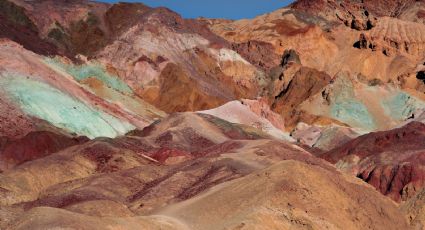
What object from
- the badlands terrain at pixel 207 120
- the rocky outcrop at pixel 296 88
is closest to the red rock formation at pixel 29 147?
the badlands terrain at pixel 207 120

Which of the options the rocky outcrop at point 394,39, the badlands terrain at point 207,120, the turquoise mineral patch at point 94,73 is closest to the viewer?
the badlands terrain at point 207,120

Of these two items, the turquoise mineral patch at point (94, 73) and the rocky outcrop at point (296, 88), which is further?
the rocky outcrop at point (296, 88)

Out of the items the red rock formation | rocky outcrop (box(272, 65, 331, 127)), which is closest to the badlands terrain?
the red rock formation

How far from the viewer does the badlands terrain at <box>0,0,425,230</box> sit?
26.8m

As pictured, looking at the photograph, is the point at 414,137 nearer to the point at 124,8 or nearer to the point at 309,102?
the point at 309,102

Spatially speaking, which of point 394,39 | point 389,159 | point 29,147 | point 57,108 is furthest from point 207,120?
point 394,39

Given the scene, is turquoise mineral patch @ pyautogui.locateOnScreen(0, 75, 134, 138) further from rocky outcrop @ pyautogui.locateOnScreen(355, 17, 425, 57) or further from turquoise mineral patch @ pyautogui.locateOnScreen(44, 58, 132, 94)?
rocky outcrop @ pyautogui.locateOnScreen(355, 17, 425, 57)

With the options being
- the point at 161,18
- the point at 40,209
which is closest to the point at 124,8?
the point at 161,18

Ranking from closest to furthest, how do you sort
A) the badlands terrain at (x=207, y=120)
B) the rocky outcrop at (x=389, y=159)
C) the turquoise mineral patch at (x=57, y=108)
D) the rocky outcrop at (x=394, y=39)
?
the badlands terrain at (x=207, y=120), the rocky outcrop at (x=389, y=159), the turquoise mineral patch at (x=57, y=108), the rocky outcrop at (x=394, y=39)

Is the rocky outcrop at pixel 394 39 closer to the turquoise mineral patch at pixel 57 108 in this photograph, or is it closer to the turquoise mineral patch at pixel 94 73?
the turquoise mineral patch at pixel 94 73

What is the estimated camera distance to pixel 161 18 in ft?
314

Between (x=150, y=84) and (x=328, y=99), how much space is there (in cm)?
1684

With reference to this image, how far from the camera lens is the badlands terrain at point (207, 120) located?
26750mm

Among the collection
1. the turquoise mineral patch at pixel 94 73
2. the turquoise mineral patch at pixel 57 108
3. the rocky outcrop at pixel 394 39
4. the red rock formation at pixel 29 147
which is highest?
the rocky outcrop at pixel 394 39
